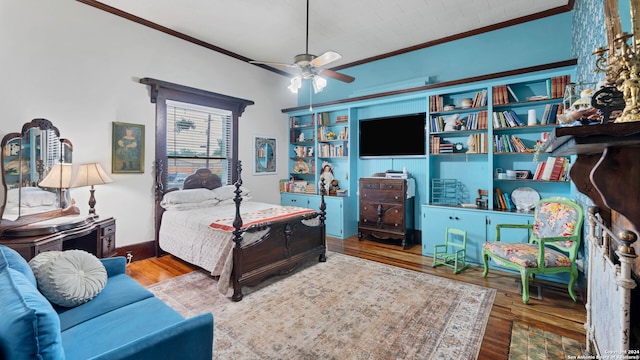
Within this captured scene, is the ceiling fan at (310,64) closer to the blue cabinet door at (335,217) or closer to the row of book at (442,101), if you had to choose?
the row of book at (442,101)

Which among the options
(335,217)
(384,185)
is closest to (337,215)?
(335,217)

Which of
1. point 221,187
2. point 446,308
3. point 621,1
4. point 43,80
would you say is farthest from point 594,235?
point 43,80

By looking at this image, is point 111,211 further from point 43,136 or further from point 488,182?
point 488,182

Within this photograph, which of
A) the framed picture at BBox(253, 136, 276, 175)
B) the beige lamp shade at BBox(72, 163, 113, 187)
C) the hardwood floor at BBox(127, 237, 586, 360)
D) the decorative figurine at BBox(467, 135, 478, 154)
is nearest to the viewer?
the hardwood floor at BBox(127, 237, 586, 360)

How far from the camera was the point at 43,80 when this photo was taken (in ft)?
10.0

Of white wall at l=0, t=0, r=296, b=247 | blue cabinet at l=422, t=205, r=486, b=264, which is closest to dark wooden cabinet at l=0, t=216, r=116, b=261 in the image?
white wall at l=0, t=0, r=296, b=247

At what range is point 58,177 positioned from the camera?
3.07m

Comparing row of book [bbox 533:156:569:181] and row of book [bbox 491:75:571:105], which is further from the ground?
row of book [bbox 491:75:571:105]

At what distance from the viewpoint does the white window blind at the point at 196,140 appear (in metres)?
4.24

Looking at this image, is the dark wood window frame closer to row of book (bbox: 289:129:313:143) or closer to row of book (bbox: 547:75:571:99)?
row of book (bbox: 289:129:313:143)

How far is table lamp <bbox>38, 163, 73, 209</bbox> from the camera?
3018 millimetres

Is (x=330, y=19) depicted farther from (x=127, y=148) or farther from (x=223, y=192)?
(x=127, y=148)

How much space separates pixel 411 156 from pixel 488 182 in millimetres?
1160

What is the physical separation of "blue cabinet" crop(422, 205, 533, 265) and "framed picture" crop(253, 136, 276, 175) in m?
3.01
